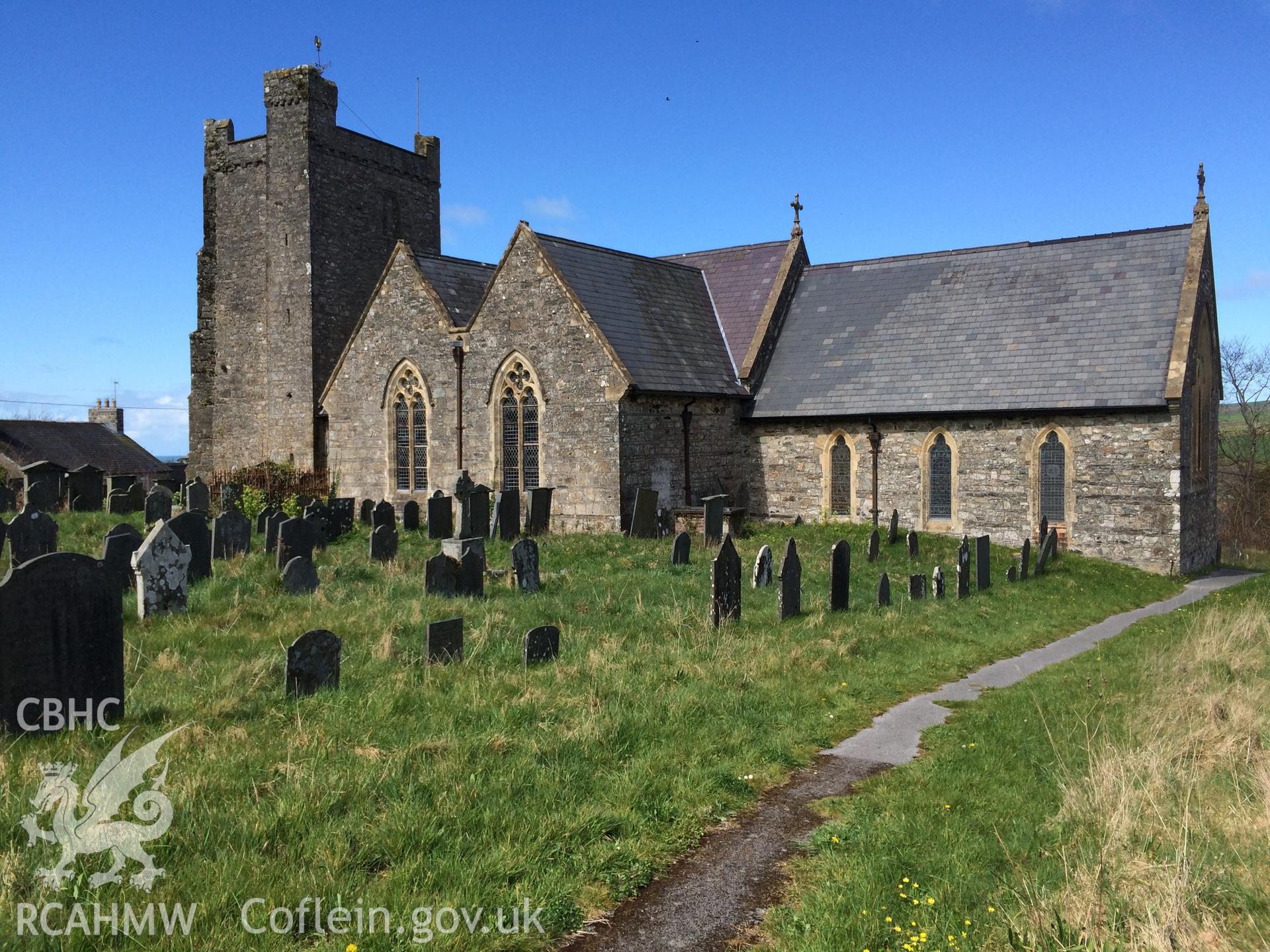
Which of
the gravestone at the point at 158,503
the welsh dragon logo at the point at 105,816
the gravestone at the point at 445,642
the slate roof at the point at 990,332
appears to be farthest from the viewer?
the slate roof at the point at 990,332

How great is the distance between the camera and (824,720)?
877 cm

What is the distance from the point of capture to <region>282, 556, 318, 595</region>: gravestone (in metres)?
12.7

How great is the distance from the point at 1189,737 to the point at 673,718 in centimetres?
402

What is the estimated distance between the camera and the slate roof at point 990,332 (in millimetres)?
21703

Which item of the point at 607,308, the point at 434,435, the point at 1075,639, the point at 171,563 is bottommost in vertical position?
the point at 1075,639

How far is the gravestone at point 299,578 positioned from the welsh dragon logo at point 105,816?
6417mm

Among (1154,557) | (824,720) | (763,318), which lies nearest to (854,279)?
(763,318)

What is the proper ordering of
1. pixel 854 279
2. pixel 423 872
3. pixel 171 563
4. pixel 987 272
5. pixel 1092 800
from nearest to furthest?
1. pixel 423 872
2. pixel 1092 800
3. pixel 171 563
4. pixel 987 272
5. pixel 854 279

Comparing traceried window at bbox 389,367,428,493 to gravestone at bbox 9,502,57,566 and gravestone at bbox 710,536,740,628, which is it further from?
gravestone at bbox 710,536,740,628

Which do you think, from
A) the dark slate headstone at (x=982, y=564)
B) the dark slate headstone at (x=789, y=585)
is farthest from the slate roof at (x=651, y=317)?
the dark slate headstone at (x=789, y=585)

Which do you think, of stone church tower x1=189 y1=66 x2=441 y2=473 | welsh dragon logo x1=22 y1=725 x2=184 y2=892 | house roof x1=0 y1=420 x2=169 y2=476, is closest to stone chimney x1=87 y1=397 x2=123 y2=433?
house roof x1=0 y1=420 x2=169 y2=476

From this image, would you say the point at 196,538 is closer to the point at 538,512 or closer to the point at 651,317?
the point at 538,512

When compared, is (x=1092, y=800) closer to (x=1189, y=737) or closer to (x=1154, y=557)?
(x=1189, y=737)

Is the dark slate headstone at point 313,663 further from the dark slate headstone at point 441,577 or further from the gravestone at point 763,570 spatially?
the gravestone at point 763,570
